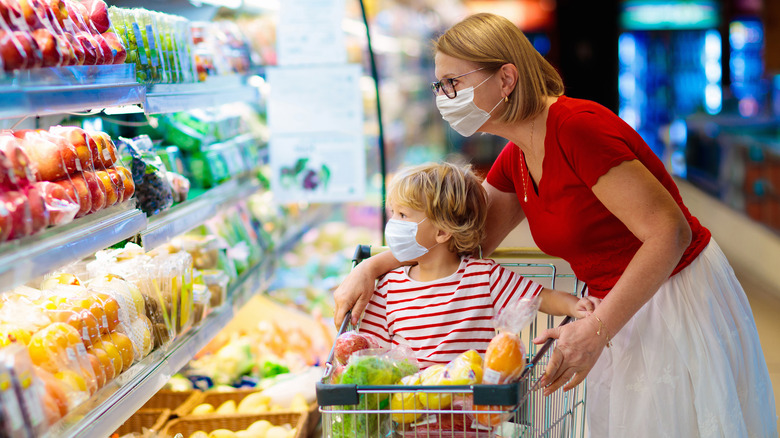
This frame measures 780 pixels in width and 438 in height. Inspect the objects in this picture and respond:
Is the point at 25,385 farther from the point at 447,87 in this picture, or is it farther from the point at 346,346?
the point at 447,87

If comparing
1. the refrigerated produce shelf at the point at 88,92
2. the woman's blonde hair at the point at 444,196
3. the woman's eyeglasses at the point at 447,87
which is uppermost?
the refrigerated produce shelf at the point at 88,92

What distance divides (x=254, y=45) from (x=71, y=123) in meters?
1.50

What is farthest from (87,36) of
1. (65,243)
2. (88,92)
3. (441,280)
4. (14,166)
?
(441,280)

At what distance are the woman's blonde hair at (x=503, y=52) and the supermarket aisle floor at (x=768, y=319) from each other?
2.51 m

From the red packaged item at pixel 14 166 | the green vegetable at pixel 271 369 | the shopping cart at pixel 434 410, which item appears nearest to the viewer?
the shopping cart at pixel 434 410

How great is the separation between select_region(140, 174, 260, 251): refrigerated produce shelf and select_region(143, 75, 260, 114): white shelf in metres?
0.38

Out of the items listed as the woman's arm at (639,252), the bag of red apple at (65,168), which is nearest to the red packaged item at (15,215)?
the bag of red apple at (65,168)

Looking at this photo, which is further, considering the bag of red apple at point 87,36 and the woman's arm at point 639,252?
the bag of red apple at point 87,36

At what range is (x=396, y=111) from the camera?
7.19 m

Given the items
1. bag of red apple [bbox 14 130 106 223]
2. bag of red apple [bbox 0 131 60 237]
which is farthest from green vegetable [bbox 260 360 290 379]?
bag of red apple [bbox 0 131 60 237]

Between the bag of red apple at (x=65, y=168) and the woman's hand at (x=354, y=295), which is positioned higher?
the bag of red apple at (x=65, y=168)

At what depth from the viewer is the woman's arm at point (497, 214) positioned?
2.28 metres

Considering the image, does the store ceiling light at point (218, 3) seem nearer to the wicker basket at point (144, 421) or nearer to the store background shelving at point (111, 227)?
the store background shelving at point (111, 227)

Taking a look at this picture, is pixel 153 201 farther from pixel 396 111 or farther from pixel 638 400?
pixel 396 111
